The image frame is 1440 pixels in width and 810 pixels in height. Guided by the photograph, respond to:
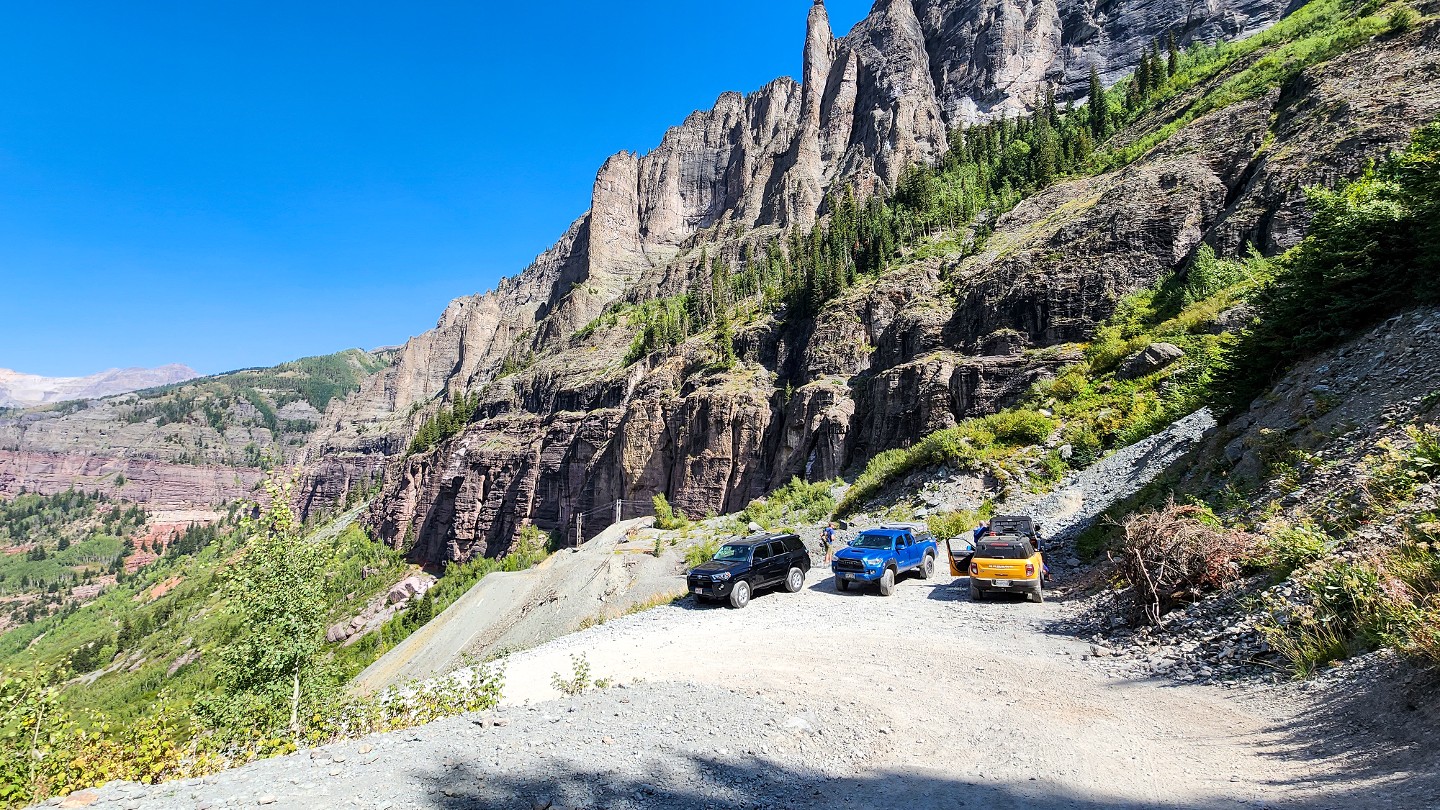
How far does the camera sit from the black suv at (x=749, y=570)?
15.8 m

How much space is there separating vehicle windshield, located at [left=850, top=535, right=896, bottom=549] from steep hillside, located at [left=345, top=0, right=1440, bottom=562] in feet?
59.1

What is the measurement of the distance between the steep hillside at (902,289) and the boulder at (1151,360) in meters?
5.71

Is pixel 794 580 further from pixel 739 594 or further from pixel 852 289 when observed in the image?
pixel 852 289

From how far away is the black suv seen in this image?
15.8m

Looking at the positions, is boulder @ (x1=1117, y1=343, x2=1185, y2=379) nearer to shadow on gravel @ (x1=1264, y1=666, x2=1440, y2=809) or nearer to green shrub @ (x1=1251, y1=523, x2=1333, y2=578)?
green shrub @ (x1=1251, y1=523, x2=1333, y2=578)

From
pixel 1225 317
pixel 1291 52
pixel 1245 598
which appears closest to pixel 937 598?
pixel 1245 598

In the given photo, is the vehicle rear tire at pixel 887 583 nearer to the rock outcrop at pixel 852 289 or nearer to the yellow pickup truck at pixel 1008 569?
the yellow pickup truck at pixel 1008 569

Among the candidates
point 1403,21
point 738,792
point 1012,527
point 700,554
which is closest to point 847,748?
point 738,792

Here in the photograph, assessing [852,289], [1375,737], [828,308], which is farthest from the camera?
[852,289]

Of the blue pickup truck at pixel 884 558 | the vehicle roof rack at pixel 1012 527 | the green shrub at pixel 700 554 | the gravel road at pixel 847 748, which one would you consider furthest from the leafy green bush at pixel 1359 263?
the green shrub at pixel 700 554

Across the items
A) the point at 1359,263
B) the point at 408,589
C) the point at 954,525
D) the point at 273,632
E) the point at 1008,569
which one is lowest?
the point at 408,589

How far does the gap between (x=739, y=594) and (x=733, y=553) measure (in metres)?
1.50

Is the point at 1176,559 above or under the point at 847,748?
above

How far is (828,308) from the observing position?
52.2 m
